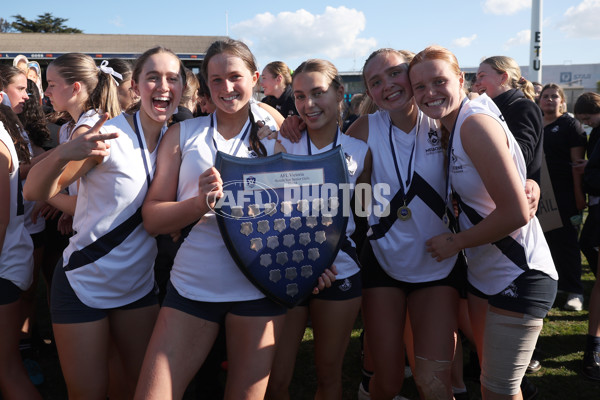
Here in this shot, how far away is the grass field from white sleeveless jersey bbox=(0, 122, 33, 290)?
4.83ft

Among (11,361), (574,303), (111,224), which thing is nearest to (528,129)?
(111,224)

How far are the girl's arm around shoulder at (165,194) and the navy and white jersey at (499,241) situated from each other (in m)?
1.28

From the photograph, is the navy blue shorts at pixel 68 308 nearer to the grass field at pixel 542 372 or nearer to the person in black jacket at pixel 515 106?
the grass field at pixel 542 372

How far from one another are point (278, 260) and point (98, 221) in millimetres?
857

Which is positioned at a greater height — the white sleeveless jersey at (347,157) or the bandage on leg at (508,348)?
the white sleeveless jersey at (347,157)

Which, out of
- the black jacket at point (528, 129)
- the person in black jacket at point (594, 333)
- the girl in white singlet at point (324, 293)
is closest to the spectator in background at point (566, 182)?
the person in black jacket at point (594, 333)

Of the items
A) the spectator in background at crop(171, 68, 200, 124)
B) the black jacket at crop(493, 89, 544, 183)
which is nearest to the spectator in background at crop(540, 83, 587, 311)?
the black jacket at crop(493, 89, 544, 183)

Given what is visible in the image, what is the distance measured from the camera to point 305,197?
2215mm

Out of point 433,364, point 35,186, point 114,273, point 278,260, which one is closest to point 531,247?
point 433,364

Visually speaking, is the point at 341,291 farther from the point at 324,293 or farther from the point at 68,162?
the point at 68,162

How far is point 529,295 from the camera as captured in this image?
2258 millimetres

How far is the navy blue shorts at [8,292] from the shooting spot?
2398mm

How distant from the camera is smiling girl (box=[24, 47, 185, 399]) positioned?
2.18 meters

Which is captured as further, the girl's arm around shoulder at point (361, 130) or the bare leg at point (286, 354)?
the girl's arm around shoulder at point (361, 130)
